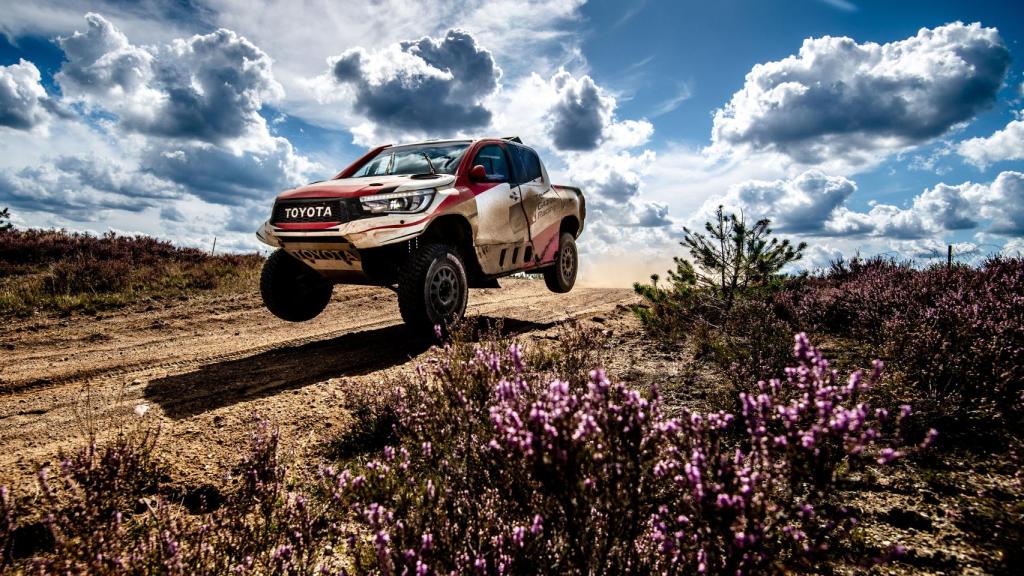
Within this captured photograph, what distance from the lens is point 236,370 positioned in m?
5.36

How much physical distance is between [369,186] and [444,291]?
1.39m

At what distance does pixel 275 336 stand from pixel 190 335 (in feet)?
4.20

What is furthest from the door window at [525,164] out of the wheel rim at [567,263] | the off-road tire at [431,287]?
the off-road tire at [431,287]

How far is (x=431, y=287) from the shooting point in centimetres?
565

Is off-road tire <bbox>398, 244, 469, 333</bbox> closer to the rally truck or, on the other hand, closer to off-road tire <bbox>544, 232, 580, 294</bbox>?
the rally truck

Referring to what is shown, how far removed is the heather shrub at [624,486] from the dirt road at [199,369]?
1935 millimetres

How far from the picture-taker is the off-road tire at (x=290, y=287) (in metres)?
6.79

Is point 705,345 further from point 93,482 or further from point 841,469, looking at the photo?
point 93,482

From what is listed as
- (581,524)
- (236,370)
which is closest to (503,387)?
(581,524)

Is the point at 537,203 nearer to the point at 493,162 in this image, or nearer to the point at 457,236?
the point at 493,162

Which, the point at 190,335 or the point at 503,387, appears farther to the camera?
the point at 190,335

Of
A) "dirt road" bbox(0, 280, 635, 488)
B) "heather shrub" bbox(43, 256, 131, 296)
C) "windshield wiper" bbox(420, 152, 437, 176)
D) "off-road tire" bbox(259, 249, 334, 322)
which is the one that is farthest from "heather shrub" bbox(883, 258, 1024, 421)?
"heather shrub" bbox(43, 256, 131, 296)

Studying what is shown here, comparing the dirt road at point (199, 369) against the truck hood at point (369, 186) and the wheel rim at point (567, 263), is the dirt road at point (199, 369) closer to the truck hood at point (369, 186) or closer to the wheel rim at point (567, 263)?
the wheel rim at point (567, 263)

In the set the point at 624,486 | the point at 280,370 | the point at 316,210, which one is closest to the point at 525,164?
the point at 316,210
